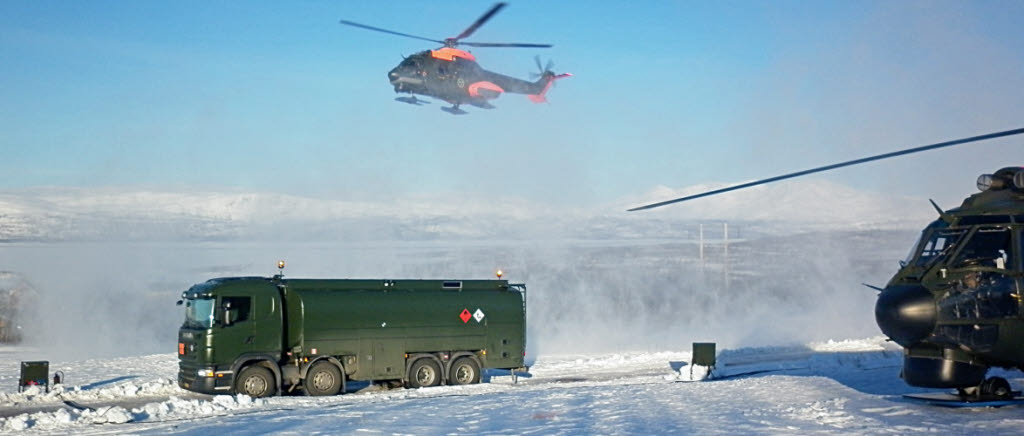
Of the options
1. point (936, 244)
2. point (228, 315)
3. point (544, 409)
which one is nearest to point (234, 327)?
point (228, 315)

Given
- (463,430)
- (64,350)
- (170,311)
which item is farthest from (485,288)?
(170,311)

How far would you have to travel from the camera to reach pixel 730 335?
47250mm

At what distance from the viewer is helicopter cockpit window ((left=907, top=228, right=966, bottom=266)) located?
1543 centimetres

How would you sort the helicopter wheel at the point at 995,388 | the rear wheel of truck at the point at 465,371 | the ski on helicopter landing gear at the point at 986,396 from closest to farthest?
the ski on helicopter landing gear at the point at 986,396 < the helicopter wheel at the point at 995,388 < the rear wheel of truck at the point at 465,371

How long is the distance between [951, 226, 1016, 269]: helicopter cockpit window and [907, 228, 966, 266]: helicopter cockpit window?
23 centimetres

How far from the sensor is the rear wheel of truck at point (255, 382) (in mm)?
21297

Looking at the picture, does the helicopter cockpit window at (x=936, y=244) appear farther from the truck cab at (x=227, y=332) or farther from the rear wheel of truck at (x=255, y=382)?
the rear wheel of truck at (x=255, y=382)

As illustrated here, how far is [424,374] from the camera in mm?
23766

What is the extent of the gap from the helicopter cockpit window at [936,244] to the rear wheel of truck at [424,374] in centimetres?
1243

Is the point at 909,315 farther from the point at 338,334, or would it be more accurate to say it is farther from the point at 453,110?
the point at 453,110

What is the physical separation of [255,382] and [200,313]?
203 centimetres

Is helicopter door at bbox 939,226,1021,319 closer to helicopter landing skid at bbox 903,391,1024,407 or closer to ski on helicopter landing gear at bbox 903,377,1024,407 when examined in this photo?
ski on helicopter landing gear at bbox 903,377,1024,407

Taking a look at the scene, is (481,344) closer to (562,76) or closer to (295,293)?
(295,293)

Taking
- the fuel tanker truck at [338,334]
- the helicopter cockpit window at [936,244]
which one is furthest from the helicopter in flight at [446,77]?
the helicopter cockpit window at [936,244]
